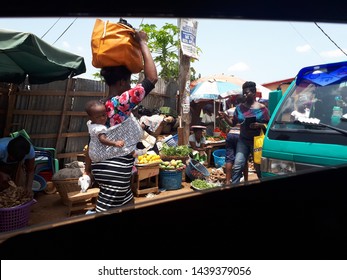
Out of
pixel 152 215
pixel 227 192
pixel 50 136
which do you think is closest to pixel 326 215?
pixel 227 192

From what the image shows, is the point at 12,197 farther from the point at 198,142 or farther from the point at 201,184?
the point at 198,142

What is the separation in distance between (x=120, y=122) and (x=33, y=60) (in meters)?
A: 4.21

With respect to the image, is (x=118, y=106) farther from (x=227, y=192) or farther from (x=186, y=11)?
(x=186, y=11)

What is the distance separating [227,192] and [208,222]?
0.27m

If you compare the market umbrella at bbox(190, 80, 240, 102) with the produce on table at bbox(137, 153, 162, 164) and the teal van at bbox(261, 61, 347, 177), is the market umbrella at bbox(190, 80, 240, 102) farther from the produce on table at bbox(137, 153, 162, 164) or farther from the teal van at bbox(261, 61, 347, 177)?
the teal van at bbox(261, 61, 347, 177)

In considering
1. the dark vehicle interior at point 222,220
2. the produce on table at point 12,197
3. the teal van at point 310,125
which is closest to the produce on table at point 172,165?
the produce on table at point 12,197

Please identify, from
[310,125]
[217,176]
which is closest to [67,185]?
[217,176]

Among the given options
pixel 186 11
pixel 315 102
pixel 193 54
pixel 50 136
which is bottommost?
pixel 50 136

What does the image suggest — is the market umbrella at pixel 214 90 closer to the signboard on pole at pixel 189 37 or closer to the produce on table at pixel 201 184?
the signboard on pole at pixel 189 37

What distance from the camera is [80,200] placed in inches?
175

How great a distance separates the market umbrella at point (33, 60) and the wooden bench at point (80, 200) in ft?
7.94

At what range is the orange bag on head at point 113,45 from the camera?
1.90 m

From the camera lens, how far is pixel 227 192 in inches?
58.6

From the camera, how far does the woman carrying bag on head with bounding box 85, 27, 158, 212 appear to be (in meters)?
2.08
